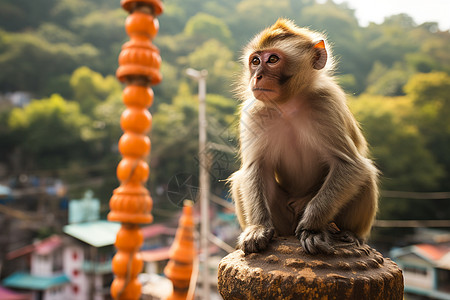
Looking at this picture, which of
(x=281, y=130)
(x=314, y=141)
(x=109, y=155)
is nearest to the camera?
(x=314, y=141)

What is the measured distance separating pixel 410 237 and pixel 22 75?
99.8 feet

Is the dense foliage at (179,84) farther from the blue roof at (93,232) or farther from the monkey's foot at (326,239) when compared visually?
the monkey's foot at (326,239)

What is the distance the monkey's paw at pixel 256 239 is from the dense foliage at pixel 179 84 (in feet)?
53.6

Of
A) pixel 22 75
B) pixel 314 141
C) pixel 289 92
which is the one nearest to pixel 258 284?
pixel 314 141

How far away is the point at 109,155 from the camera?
26859 millimetres

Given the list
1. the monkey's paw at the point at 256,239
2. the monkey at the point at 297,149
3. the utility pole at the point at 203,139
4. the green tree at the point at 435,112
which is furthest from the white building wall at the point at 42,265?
the green tree at the point at 435,112

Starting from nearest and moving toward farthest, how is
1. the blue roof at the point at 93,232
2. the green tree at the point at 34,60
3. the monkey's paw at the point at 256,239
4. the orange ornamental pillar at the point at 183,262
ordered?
the monkey's paw at the point at 256,239 → the orange ornamental pillar at the point at 183,262 → the blue roof at the point at 93,232 → the green tree at the point at 34,60

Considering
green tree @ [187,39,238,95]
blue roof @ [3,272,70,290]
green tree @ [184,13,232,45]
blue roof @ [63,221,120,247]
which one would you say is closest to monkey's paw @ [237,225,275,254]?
blue roof @ [63,221,120,247]

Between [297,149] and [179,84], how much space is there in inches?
1268

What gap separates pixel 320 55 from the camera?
231 cm

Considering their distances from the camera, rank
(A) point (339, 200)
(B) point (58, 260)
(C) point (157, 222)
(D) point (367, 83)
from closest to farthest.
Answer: (A) point (339, 200) → (B) point (58, 260) → (C) point (157, 222) → (D) point (367, 83)

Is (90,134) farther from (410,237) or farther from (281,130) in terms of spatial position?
(281,130)

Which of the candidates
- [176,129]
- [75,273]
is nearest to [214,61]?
[176,129]

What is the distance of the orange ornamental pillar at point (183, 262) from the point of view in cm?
732
